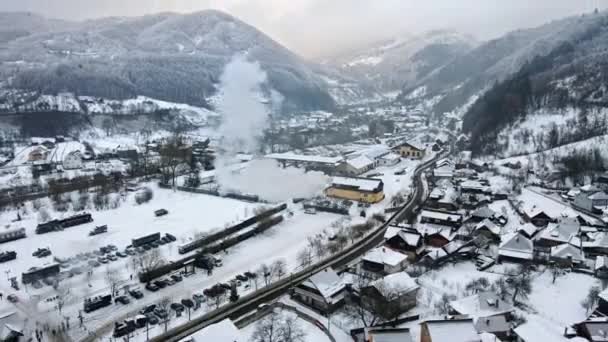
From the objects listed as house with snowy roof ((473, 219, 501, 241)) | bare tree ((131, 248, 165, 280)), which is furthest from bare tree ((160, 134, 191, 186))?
house with snowy roof ((473, 219, 501, 241))

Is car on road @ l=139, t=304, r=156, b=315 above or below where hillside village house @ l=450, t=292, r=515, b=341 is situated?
below

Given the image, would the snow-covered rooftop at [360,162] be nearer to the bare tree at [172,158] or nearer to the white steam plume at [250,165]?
the white steam plume at [250,165]

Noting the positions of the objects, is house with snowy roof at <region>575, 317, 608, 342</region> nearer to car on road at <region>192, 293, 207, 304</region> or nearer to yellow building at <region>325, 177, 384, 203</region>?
car on road at <region>192, 293, 207, 304</region>

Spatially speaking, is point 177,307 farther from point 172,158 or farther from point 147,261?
point 172,158

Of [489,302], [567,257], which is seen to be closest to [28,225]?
[489,302]

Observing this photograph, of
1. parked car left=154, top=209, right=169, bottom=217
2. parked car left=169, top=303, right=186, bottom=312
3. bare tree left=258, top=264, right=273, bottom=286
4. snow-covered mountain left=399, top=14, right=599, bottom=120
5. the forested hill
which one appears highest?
snow-covered mountain left=399, top=14, right=599, bottom=120

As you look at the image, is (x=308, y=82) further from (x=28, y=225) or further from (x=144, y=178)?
(x=28, y=225)

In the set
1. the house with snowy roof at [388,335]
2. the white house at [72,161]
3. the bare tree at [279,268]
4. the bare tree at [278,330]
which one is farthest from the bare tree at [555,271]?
the white house at [72,161]
